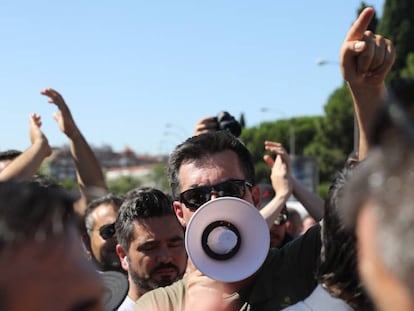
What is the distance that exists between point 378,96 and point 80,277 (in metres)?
1.35

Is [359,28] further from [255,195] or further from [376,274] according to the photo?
[376,274]

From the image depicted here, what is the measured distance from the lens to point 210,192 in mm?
2416

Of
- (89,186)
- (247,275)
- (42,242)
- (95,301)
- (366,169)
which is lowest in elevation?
(89,186)

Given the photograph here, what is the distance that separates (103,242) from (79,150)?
40.7 inches

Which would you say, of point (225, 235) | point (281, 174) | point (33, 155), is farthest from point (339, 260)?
point (33, 155)

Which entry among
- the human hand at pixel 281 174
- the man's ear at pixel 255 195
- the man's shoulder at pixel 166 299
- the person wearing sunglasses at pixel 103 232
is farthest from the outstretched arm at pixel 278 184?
the man's shoulder at pixel 166 299

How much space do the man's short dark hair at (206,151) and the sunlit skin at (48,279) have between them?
149 cm

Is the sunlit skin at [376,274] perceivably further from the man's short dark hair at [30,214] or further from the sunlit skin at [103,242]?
the sunlit skin at [103,242]

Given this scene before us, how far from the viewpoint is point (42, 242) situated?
104 cm

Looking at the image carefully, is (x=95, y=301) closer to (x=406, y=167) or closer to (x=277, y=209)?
(x=406, y=167)

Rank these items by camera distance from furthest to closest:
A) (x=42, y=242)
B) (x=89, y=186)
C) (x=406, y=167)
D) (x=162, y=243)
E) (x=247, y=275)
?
(x=89, y=186), (x=162, y=243), (x=247, y=275), (x=42, y=242), (x=406, y=167)

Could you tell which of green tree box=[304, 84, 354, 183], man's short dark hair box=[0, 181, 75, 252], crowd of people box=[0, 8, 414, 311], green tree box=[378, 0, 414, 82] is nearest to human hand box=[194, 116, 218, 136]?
crowd of people box=[0, 8, 414, 311]

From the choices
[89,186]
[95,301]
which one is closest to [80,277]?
[95,301]

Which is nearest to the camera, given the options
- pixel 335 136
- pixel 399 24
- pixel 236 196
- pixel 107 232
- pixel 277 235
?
pixel 236 196
